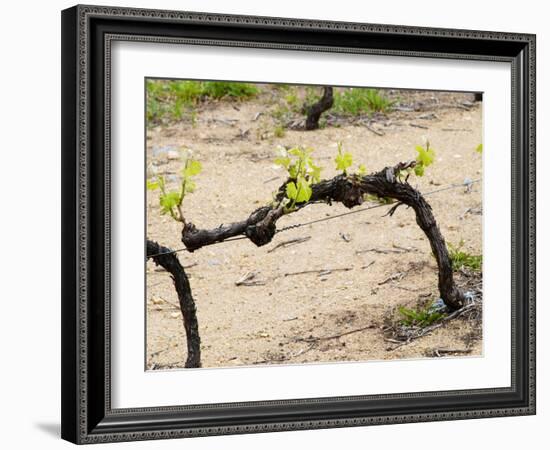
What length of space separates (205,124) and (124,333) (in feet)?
2.00

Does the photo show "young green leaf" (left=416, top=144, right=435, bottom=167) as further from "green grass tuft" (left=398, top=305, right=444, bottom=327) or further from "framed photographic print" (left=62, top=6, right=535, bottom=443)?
"green grass tuft" (left=398, top=305, right=444, bottom=327)

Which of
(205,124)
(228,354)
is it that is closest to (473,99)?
(205,124)

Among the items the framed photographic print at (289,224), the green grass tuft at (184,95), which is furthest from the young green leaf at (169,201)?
the green grass tuft at (184,95)

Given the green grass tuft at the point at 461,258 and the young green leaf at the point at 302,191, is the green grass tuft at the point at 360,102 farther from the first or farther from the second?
the green grass tuft at the point at 461,258

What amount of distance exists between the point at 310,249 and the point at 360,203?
0.65 ft

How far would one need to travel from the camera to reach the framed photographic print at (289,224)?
2760 mm

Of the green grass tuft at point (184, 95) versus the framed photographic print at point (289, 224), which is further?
the green grass tuft at point (184, 95)

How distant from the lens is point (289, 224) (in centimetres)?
304

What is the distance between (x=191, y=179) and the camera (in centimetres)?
299

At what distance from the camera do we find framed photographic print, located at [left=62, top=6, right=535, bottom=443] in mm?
2760

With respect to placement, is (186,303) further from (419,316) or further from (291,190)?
(419,316)

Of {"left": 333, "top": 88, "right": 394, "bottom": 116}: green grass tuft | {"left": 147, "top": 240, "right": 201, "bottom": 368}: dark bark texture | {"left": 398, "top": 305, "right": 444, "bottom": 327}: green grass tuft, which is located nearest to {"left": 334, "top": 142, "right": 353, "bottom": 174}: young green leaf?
{"left": 333, "top": 88, "right": 394, "bottom": 116}: green grass tuft

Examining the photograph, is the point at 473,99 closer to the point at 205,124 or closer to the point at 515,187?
the point at 515,187

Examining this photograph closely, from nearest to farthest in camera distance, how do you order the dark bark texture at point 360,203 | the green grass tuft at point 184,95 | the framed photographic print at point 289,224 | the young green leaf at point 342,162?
1. the framed photographic print at point 289,224
2. the green grass tuft at point 184,95
3. the dark bark texture at point 360,203
4. the young green leaf at point 342,162
